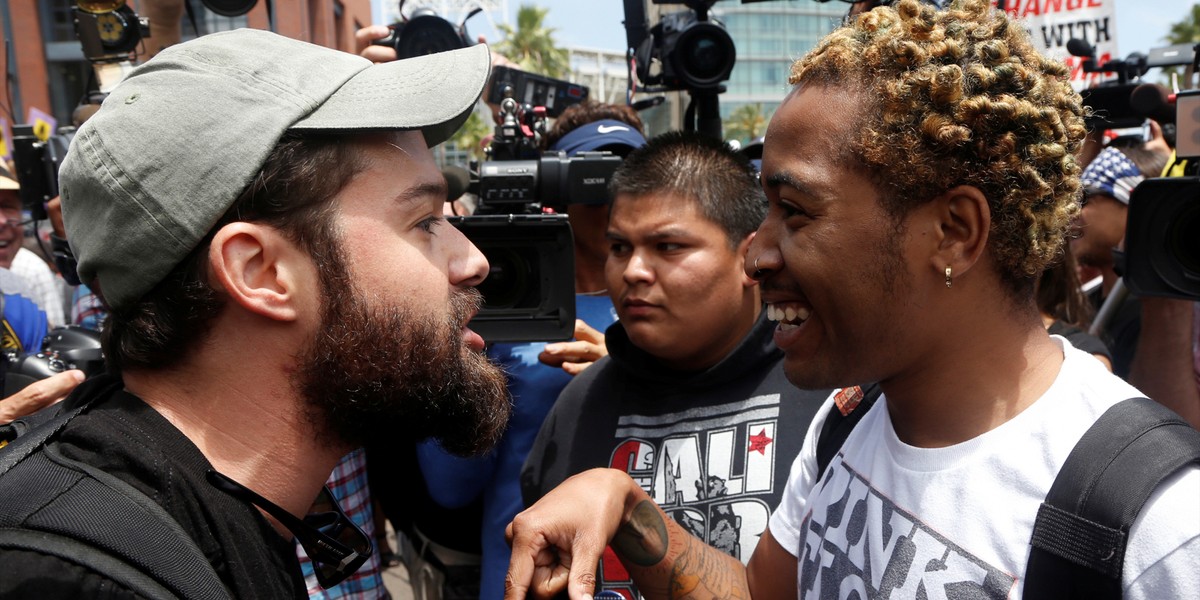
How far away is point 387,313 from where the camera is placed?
1.52 m

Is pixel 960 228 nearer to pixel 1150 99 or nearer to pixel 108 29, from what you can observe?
pixel 1150 99

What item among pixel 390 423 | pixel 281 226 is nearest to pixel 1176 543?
pixel 390 423

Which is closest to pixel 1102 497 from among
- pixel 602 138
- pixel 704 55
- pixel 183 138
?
pixel 183 138

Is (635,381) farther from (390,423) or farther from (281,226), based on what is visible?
(281,226)

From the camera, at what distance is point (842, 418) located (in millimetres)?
1757

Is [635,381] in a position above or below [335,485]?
above

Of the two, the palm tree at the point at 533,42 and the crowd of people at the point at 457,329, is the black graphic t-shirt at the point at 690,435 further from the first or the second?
the palm tree at the point at 533,42

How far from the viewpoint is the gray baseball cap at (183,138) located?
1.35 m

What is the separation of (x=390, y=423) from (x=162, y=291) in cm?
43

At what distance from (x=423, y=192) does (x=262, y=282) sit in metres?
0.32

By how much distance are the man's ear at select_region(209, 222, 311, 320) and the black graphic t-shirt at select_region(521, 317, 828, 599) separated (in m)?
1.22

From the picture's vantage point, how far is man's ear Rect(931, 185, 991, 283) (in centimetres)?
142

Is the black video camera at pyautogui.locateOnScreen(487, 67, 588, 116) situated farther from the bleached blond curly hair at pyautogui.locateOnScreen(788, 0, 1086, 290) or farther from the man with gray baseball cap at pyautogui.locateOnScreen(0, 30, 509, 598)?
the bleached blond curly hair at pyautogui.locateOnScreen(788, 0, 1086, 290)

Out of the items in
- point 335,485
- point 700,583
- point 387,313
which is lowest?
point 335,485
